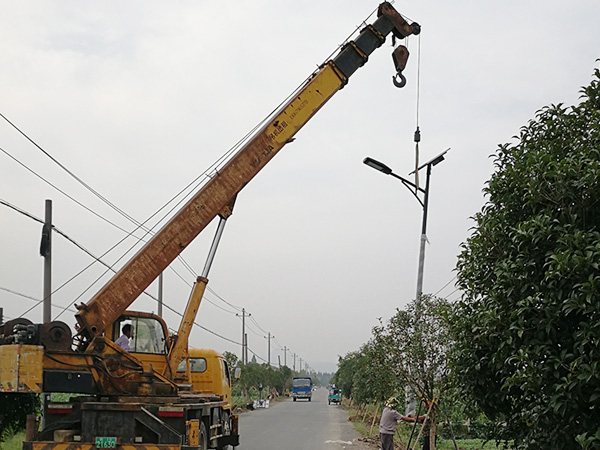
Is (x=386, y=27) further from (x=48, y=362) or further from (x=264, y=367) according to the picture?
(x=264, y=367)

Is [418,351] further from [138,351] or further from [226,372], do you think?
[226,372]

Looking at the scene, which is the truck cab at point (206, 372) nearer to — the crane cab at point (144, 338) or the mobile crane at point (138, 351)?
the mobile crane at point (138, 351)

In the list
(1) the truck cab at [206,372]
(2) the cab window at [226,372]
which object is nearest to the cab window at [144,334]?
(1) the truck cab at [206,372]

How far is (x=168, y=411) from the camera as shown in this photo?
12047 mm

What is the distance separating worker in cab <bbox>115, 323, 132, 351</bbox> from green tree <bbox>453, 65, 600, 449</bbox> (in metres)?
6.86

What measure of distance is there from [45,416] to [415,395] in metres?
7.25

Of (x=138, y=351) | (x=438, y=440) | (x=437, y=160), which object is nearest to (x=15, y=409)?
(x=138, y=351)

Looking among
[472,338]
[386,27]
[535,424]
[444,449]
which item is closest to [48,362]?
[472,338]

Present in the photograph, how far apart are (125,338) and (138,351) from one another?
371 mm

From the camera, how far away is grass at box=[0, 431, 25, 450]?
16.5m

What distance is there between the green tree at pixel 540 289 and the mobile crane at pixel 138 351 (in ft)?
19.8

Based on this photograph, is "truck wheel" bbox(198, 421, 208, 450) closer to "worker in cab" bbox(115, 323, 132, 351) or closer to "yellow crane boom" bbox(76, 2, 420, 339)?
"worker in cab" bbox(115, 323, 132, 351)

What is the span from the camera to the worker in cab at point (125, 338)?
12977 millimetres

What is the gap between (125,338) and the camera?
13.1 meters
